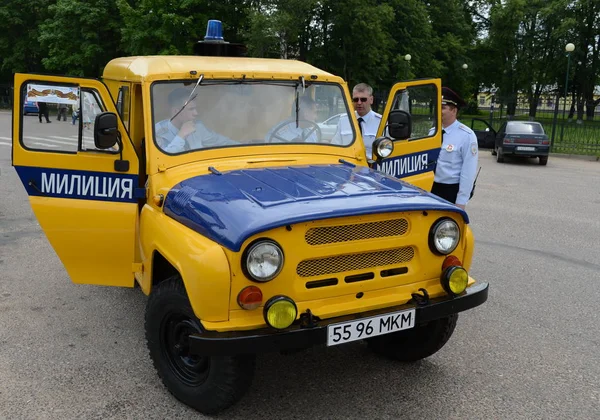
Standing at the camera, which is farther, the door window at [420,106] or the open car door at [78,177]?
the door window at [420,106]

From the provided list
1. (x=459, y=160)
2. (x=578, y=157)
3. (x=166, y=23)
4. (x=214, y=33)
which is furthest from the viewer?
(x=166, y=23)

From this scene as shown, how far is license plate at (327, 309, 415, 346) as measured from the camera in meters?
3.13

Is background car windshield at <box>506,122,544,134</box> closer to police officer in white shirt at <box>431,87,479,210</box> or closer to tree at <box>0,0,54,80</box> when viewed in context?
police officer in white shirt at <box>431,87,479,210</box>

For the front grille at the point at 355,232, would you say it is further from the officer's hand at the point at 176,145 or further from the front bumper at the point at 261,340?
the officer's hand at the point at 176,145

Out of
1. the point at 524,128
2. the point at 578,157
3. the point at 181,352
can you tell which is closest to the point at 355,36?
the point at 578,157

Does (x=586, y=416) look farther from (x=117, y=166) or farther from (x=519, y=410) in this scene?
(x=117, y=166)

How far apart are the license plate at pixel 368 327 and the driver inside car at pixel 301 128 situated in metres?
1.65

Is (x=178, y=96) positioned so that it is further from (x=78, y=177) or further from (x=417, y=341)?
(x=417, y=341)

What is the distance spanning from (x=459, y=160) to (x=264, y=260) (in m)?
3.48

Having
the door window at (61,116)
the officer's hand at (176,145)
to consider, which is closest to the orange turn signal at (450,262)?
the officer's hand at (176,145)

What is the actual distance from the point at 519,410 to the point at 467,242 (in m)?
1.05

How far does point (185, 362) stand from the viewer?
11.6ft

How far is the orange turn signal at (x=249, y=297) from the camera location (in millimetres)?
3018

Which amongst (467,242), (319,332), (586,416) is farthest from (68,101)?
(586,416)
